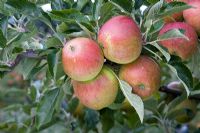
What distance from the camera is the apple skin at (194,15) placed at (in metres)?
1.10

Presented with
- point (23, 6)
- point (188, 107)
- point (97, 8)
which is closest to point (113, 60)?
point (97, 8)

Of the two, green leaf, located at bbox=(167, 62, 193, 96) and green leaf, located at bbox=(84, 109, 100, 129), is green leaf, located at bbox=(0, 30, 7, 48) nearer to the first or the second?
green leaf, located at bbox=(167, 62, 193, 96)

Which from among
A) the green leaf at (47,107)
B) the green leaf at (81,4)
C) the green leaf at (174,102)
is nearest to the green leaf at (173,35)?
the green leaf at (81,4)

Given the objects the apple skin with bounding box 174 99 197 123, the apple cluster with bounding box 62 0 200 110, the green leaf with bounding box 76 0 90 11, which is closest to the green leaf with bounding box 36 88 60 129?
the apple cluster with bounding box 62 0 200 110

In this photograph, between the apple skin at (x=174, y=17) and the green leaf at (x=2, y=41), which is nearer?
the green leaf at (x=2, y=41)

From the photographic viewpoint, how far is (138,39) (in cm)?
96

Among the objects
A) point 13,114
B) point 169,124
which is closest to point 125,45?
point 169,124

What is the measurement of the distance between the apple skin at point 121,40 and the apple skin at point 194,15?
21cm

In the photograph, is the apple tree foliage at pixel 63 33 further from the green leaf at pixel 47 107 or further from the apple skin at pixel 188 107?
the apple skin at pixel 188 107

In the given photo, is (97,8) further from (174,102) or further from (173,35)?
(174,102)

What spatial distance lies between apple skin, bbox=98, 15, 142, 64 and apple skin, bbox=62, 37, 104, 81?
3 cm

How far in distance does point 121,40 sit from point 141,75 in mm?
102

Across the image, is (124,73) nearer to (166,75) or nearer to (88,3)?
(88,3)

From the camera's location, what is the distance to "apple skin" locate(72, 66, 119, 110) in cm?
99
